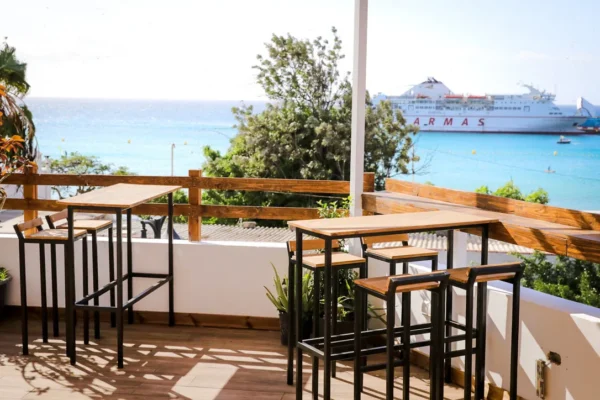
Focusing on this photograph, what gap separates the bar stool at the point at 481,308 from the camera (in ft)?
11.0

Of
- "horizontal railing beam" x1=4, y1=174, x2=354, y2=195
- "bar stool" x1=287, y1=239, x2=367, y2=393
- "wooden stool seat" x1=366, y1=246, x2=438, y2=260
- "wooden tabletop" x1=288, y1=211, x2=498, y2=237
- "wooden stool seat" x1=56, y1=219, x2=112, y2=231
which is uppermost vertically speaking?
"horizontal railing beam" x1=4, y1=174, x2=354, y2=195

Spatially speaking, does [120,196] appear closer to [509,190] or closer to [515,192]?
[515,192]

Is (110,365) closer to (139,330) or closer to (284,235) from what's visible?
(139,330)

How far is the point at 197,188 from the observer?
5.37 metres

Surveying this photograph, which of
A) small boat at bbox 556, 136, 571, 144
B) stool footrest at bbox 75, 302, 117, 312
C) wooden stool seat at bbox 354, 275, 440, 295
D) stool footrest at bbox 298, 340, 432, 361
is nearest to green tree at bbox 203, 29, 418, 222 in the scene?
small boat at bbox 556, 136, 571, 144

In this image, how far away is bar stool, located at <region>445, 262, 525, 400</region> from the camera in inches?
132

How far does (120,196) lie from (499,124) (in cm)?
2491

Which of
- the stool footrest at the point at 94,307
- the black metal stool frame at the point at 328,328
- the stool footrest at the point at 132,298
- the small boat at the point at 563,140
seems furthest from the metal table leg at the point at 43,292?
the small boat at the point at 563,140

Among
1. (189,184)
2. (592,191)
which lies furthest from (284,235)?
(592,191)

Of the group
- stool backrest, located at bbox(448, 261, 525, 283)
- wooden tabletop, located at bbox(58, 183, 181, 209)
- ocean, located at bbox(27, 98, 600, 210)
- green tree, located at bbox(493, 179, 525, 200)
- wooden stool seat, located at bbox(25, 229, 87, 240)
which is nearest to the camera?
stool backrest, located at bbox(448, 261, 525, 283)

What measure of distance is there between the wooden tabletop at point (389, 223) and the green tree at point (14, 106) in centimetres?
269

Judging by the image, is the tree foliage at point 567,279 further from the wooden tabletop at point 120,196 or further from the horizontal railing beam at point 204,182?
the wooden tabletop at point 120,196

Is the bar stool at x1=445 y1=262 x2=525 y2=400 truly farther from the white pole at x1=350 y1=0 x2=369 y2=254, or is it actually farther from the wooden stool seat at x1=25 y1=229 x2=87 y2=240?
the wooden stool seat at x1=25 y1=229 x2=87 y2=240

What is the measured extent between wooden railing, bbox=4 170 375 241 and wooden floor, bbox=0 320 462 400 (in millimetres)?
818
